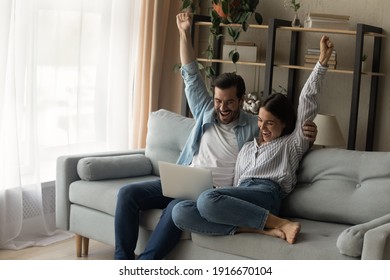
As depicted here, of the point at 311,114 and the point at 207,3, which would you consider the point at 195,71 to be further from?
the point at 207,3

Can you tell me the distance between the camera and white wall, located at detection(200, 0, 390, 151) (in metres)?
4.61

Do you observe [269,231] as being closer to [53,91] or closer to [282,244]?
[282,244]

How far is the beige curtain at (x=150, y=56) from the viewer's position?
512 cm

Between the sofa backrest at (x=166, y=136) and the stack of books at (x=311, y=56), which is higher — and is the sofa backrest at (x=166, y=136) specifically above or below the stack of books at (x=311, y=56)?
below

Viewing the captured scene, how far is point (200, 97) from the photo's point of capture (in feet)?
12.8

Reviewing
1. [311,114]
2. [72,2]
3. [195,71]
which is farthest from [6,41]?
[311,114]

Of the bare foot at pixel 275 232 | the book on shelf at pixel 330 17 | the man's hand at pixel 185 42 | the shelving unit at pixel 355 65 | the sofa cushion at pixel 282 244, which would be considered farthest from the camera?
the book on shelf at pixel 330 17

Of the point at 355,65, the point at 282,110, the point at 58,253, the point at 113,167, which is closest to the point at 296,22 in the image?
the point at 355,65

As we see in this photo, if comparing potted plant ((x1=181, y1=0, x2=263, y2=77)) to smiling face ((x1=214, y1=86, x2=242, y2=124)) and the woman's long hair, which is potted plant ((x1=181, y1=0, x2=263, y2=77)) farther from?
the woman's long hair

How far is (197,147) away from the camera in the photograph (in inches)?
151

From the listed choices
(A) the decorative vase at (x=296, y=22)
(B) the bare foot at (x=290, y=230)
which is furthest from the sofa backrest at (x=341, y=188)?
(A) the decorative vase at (x=296, y=22)

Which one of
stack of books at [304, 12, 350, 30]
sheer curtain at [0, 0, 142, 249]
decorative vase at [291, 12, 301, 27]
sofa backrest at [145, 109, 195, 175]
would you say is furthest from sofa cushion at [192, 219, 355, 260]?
decorative vase at [291, 12, 301, 27]

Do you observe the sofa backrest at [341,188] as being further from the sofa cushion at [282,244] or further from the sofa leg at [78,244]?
the sofa leg at [78,244]

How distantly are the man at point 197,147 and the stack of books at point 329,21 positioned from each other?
1015 mm
